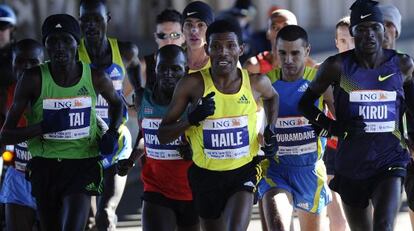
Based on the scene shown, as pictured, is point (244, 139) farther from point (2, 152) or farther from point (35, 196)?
point (2, 152)

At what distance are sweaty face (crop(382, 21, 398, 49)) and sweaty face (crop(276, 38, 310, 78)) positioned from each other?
631 millimetres

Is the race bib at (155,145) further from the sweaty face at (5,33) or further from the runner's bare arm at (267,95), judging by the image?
the sweaty face at (5,33)

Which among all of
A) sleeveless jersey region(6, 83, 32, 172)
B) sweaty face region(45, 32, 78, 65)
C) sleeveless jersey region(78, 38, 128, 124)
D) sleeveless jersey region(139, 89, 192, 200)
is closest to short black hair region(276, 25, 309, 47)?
sleeveless jersey region(139, 89, 192, 200)

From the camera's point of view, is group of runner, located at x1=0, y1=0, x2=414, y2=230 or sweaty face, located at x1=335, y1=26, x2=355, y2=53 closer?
group of runner, located at x1=0, y1=0, x2=414, y2=230

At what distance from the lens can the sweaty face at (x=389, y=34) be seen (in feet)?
29.9

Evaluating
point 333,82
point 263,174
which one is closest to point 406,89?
point 333,82

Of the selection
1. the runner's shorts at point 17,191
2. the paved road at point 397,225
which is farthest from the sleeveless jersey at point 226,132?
the paved road at point 397,225

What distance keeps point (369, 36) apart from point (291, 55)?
35.9 inches

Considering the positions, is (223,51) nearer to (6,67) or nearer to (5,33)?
(6,67)

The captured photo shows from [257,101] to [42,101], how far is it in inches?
56.4

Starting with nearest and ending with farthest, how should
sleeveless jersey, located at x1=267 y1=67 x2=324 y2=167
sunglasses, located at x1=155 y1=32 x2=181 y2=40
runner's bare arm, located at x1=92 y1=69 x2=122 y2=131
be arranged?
runner's bare arm, located at x1=92 y1=69 x2=122 y2=131 < sleeveless jersey, located at x1=267 y1=67 x2=324 y2=167 < sunglasses, located at x1=155 y1=32 x2=181 y2=40

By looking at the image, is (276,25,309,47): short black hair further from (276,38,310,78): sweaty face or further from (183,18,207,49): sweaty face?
(183,18,207,49): sweaty face

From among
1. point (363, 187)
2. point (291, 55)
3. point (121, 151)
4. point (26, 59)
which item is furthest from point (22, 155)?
point (363, 187)

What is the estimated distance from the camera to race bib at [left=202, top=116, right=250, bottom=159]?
7992mm
